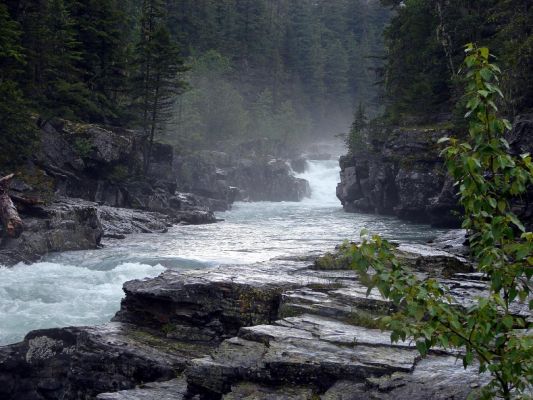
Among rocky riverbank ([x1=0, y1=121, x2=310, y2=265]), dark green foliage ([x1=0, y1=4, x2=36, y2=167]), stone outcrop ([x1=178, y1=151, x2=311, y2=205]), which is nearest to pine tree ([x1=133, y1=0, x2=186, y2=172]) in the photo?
rocky riverbank ([x1=0, y1=121, x2=310, y2=265])

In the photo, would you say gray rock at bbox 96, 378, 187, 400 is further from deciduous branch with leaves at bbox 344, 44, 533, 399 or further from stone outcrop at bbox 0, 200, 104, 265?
stone outcrop at bbox 0, 200, 104, 265

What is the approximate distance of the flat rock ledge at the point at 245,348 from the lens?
7.80 m

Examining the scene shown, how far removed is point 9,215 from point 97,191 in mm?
13010

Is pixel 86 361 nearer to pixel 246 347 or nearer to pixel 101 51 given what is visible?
pixel 246 347

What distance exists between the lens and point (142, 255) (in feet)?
76.2

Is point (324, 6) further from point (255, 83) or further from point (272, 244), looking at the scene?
point (272, 244)

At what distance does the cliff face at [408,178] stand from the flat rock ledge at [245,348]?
16.1m

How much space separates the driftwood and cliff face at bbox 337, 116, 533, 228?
1975 centimetres

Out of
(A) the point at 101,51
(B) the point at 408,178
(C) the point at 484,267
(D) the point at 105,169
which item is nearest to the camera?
(C) the point at 484,267

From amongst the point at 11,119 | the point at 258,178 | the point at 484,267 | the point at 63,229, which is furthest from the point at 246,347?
the point at 258,178

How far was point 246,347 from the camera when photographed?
8.78 meters

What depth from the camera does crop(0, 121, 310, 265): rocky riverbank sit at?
24969 mm

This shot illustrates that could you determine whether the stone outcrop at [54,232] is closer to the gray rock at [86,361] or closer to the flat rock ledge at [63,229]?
the flat rock ledge at [63,229]

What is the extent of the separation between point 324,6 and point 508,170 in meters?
133
